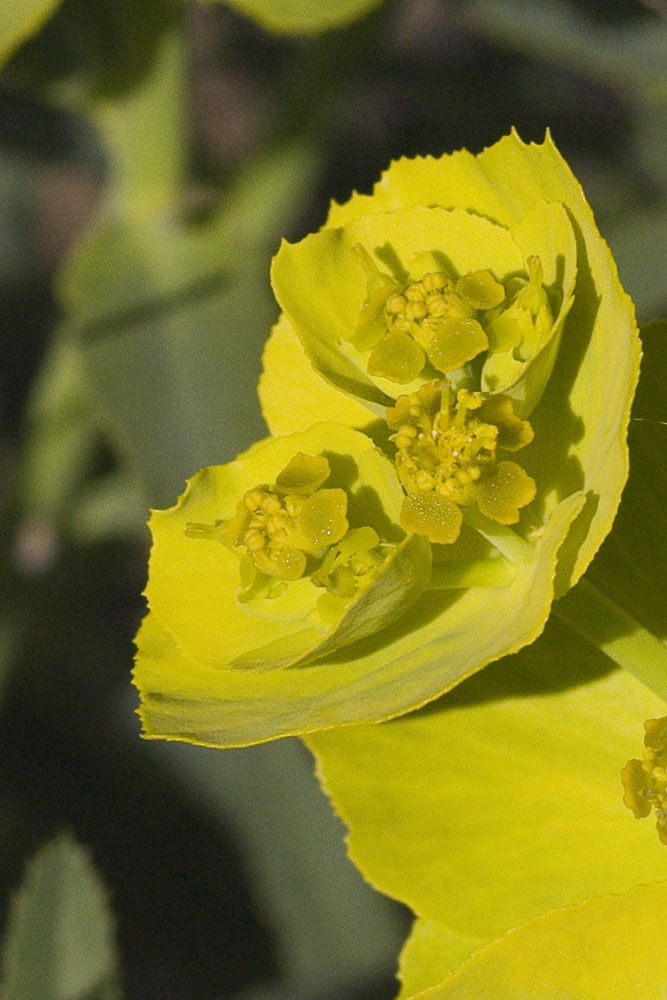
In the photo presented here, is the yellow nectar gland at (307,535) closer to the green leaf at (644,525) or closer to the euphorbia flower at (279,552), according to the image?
the euphorbia flower at (279,552)

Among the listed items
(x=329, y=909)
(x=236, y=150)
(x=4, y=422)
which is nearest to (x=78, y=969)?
(x=329, y=909)

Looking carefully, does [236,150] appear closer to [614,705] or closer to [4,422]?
[4,422]

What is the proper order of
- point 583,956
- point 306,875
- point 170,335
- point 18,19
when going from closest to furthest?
point 583,956
point 18,19
point 170,335
point 306,875

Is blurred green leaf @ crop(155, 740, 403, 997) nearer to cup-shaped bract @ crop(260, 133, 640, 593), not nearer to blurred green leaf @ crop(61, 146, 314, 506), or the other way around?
blurred green leaf @ crop(61, 146, 314, 506)

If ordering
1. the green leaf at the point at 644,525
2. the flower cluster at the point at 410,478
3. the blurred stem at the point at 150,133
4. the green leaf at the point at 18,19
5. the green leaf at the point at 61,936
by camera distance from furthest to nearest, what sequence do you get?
1. the blurred stem at the point at 150,133
2. the green leaf at the point at 61,936
3. the green leaf at the point at 18,19
4. the green leaf at the point at 644,525
5. the flower cluster at the point at 410,478

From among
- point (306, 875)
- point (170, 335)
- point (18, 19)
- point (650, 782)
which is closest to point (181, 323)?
point (170, 335)

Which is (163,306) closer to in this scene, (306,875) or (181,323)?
(181,323)

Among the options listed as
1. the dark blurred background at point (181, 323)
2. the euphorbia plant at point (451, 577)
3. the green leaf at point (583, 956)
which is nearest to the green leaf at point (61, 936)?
the dark blurred background at point (181, 323)
